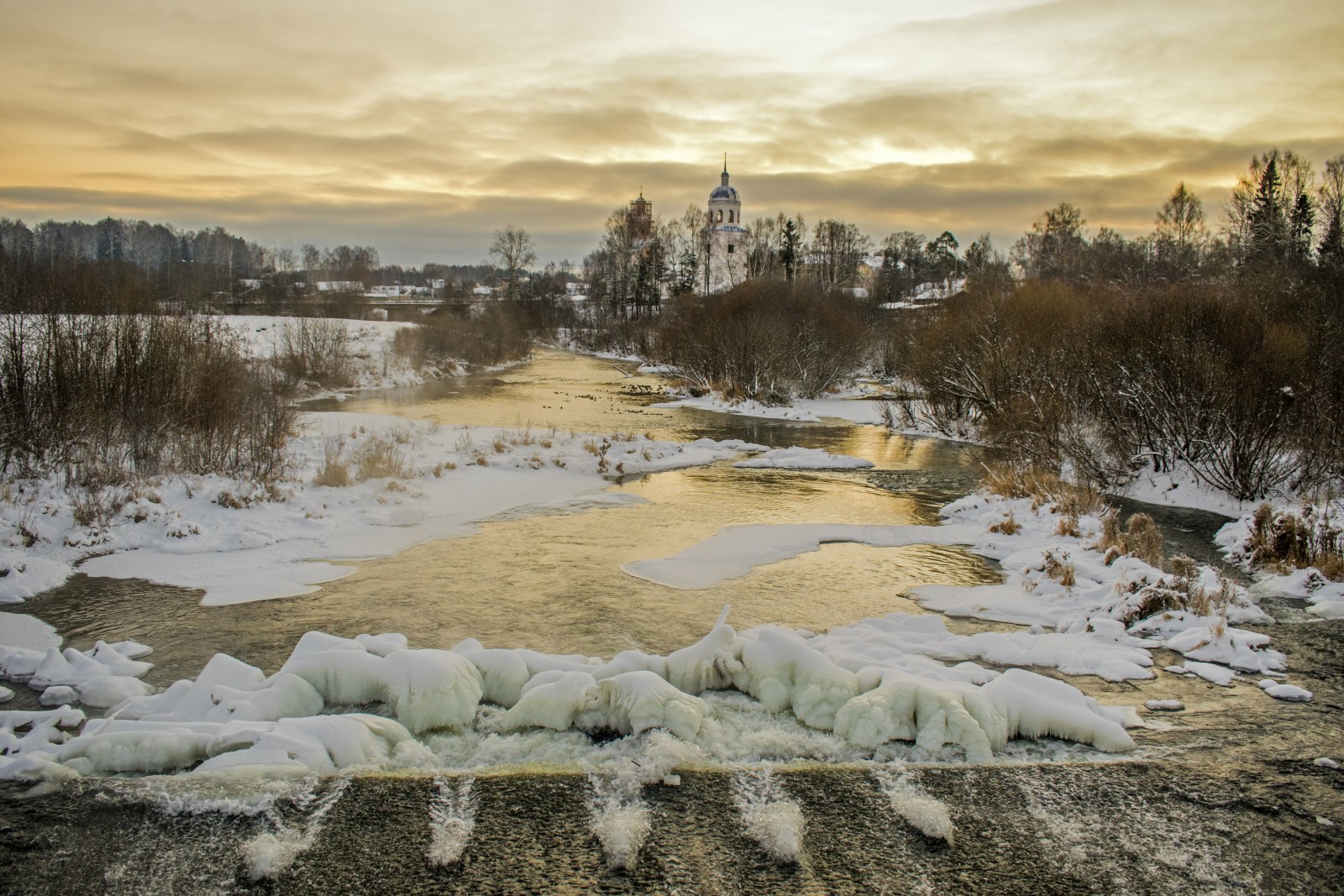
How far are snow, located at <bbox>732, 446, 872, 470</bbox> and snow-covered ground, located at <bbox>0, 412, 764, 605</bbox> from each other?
2.95 m

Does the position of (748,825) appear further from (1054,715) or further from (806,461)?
(806,461)

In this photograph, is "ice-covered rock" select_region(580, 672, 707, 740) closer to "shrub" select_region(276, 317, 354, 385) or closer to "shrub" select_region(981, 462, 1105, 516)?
"shrub" select_region(981, 462, 1105, 516)

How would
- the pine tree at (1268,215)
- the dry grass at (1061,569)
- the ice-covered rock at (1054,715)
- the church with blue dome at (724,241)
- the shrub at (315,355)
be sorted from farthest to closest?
the church with blue dome at (724,241), the pine tree at (1268,215), the shrub at (315,355), the dry grass at (1061,569), the ice-covered rock at (1054,715)

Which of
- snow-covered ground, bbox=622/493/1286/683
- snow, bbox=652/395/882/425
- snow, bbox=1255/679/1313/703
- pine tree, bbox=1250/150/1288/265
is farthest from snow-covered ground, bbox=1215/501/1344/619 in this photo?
pine tree, bbox=1250/150/1288/265

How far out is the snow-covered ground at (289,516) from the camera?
10570mm

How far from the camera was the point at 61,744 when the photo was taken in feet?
18.9

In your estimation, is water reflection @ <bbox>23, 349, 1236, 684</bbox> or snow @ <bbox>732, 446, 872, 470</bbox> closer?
water reflection @ <bbox>23, 349, 1236, 684</bbox>

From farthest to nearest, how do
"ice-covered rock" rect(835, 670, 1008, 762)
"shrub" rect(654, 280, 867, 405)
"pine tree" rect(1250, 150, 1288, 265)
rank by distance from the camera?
"pine tree" rect(1250, 150, 1288, 265), "shrub" rect(654, 280, 867, 405), "ice-covered rock" rect(835, 670, 1008, 762)

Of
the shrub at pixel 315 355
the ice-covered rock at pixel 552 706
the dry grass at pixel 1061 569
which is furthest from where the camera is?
the shrub at pixel 315 355

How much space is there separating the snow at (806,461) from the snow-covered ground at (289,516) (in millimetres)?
2945

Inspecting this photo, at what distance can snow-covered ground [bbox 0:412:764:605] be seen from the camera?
416 inches

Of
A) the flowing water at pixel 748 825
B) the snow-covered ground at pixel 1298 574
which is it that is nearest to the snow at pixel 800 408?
the snow-covered ground at pixel 1298 574

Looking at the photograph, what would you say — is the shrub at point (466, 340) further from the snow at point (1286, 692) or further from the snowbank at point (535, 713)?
the snow at point (1286, 692)

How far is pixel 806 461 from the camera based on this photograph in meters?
21.3
